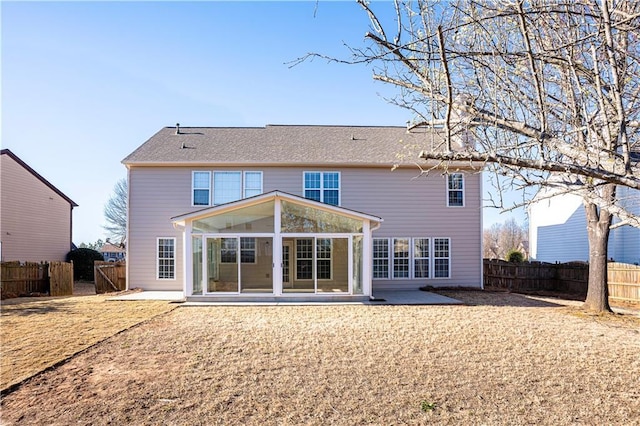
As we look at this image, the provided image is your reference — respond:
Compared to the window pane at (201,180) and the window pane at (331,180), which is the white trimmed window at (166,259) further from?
the window pane at (331,180)

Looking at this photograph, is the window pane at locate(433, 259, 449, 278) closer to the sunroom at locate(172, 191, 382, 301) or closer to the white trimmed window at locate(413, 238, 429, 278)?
the white trimmed window at locate(413, 238, 429, 278)

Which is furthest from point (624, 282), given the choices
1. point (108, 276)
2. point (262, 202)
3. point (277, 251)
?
point (108, 276)

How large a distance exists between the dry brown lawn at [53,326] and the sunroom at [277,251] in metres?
1.79

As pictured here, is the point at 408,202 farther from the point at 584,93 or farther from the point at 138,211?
the point at 584,93

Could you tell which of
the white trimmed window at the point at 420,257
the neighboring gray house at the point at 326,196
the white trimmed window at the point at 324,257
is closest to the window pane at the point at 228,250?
the neighboring gray house at the point at 326,196

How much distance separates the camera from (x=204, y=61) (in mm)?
8891

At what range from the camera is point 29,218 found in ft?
68.3

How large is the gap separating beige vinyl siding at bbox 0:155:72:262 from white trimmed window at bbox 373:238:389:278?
654 inches

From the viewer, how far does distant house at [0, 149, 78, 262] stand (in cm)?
1933

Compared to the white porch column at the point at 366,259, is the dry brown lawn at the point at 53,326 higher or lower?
lower

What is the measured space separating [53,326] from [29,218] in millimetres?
14842

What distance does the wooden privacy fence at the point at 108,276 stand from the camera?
1638cm

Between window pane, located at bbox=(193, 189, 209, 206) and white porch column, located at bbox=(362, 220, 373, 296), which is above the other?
window pane, located at bbox=(193, 189, 209, 206)

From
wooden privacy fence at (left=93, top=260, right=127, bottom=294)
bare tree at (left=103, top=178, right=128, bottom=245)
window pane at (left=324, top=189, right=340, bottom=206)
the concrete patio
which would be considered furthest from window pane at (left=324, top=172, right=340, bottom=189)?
bare tree at (left=103, top=178, right=128, bottom=245)
